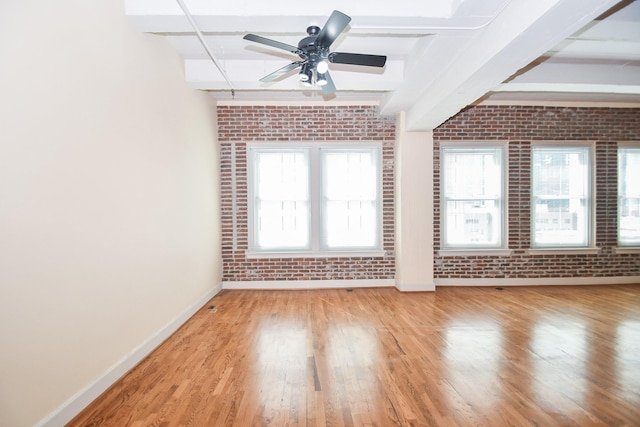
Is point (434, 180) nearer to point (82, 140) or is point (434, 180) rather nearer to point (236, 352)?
point (236, 352)

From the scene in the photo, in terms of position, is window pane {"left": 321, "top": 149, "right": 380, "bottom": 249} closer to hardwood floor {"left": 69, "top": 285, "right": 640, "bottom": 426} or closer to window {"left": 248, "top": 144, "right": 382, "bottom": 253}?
window {"left": 248, "top": 144, "right": 382, "bottom": 253}

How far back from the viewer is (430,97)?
379 centimetres

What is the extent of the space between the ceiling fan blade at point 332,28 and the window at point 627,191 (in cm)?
590

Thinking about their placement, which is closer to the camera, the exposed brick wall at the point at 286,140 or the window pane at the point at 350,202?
the exposed brick wall at the point at 286,140

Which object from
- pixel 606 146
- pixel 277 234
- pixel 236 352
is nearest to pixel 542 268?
pixel 606 146

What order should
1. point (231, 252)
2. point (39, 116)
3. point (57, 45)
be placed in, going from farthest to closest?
1. point (231, 252)
2. point (57, 45)
3. point (39, 116)

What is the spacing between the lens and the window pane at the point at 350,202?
525 centimetres

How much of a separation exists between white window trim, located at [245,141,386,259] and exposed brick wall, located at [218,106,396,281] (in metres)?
0.06

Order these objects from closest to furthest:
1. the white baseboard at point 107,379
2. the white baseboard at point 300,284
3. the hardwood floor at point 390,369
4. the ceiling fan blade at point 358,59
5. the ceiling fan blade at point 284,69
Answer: the white baseboard at point 107,379 < the hardwood floor at point 390,369 < the ceiling fan blade at point 358,59 < the ceiling fan blade at point 284,69 < the white baseboard at point 300,284

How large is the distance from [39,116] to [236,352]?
2305 millimetres

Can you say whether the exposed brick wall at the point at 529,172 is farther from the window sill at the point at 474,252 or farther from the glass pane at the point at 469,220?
the glass pane at the point at 469,220

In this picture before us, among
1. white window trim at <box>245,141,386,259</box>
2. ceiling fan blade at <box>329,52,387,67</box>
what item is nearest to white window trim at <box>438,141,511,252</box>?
white window trim at <box>245,141,386,259</box>

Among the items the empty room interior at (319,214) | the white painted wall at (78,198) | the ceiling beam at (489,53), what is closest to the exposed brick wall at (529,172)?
the empty room interior at (319,214)

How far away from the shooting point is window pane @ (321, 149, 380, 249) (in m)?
5.25
